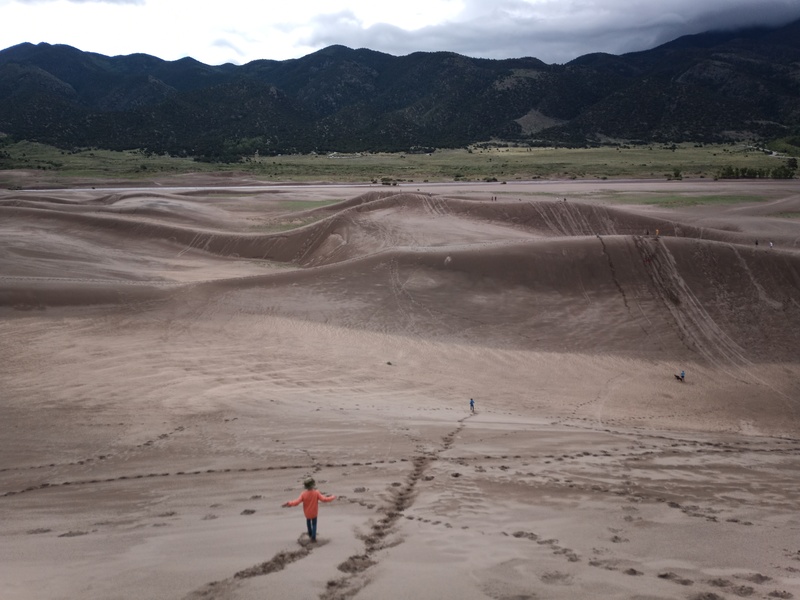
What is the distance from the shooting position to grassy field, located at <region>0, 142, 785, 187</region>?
66500 mm

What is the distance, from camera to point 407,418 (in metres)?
A: 12.5

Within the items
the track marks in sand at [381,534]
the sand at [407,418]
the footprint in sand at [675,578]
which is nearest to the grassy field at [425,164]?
the sand at [407,418]

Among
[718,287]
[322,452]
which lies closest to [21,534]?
[322,452]

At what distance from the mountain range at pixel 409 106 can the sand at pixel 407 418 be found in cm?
7974

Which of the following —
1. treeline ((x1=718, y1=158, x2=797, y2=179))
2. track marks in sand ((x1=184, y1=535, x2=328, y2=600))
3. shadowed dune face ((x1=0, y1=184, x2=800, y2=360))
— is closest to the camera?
track marks in sand ((x1=184, y1=535, x2=328, y2=600))

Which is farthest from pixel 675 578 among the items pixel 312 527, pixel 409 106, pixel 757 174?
pixel 409 106

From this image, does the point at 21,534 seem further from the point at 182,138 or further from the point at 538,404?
the point at 182,138

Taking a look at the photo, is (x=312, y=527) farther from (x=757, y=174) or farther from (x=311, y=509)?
(x=757, y=174)

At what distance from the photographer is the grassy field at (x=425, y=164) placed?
6650 cm

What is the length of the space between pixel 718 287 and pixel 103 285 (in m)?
18.9

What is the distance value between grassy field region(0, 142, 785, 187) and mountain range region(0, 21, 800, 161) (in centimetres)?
931

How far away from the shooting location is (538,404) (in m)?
14.6

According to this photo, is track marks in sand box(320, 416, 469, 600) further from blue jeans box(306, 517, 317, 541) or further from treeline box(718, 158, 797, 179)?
treeline box(718, 158, 797, 179)

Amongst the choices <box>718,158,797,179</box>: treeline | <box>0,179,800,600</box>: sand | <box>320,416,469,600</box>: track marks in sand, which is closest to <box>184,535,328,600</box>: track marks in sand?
<box>0,179,800,600</box>: sand
